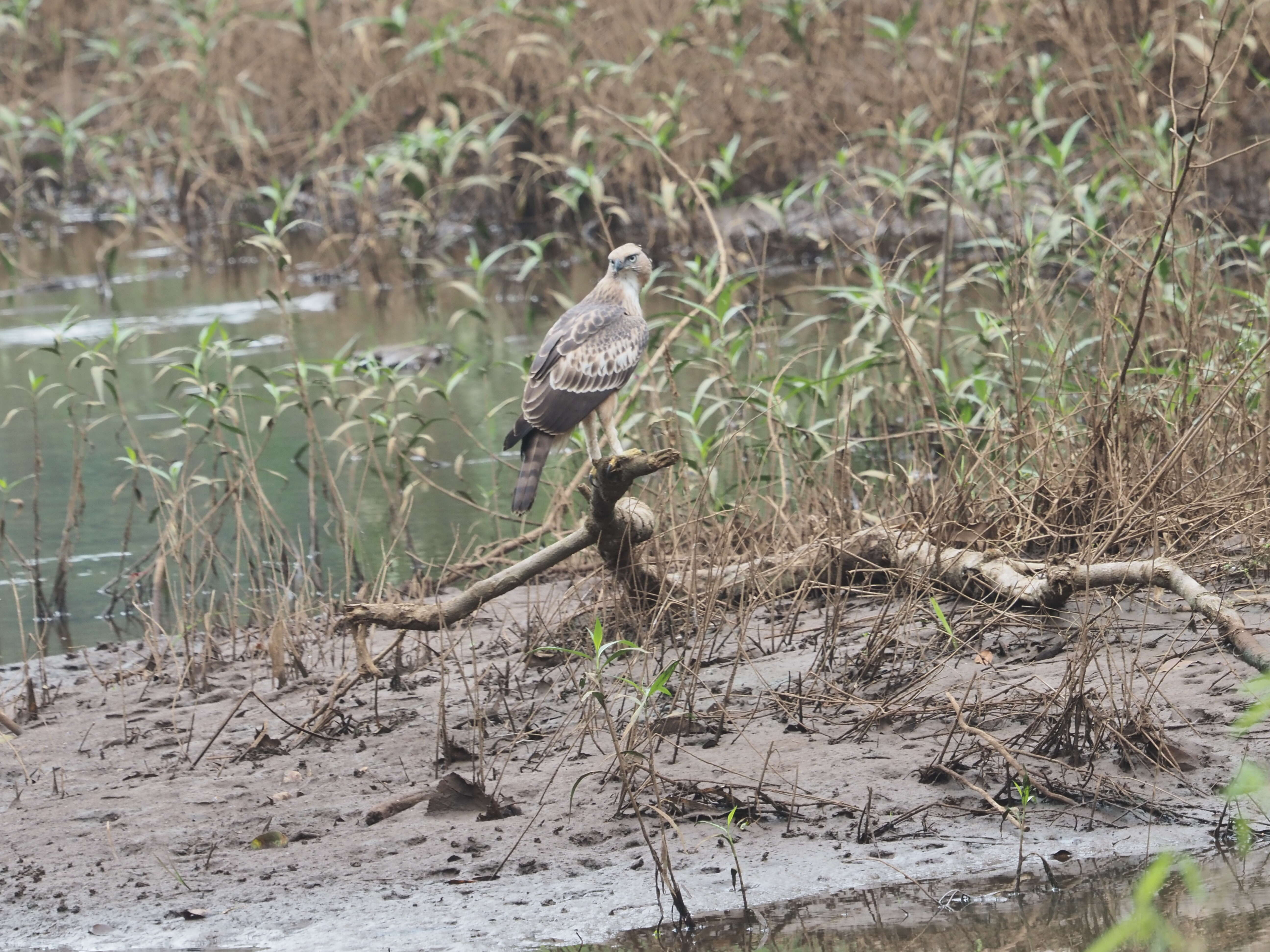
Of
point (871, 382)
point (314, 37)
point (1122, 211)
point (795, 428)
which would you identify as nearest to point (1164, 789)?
point (795, 428)

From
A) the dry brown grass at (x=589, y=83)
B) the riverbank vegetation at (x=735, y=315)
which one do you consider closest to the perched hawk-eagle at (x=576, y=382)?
the riverbank vegetation at (x=735, y=315)

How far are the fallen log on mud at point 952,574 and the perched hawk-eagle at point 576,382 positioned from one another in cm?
57

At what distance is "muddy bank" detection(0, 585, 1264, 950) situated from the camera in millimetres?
3293

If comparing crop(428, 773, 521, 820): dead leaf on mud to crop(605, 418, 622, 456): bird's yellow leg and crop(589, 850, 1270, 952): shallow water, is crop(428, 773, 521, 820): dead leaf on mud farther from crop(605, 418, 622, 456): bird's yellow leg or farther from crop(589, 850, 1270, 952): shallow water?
crop(605, 418, 622, 456): bird's yellow leg

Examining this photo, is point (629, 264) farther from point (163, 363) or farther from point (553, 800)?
point (163, 363)

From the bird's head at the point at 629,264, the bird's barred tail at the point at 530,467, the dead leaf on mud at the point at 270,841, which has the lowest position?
the dead leaf on mud at the point at 270,841

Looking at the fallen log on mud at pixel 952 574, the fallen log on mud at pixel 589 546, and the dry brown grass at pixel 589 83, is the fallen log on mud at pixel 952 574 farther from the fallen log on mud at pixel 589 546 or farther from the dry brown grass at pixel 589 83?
the dry brown grass at pixel 589 83

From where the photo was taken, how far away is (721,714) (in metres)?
3.97

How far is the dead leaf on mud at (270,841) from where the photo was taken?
3.67 metres

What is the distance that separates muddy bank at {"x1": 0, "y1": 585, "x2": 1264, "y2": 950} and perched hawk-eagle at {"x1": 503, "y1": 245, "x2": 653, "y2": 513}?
740mm

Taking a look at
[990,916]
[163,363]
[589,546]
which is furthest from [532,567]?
[163,363]

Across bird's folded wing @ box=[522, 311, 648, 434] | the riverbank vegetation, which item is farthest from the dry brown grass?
bird's folded wing @ box=[522, 311, 648, 434]

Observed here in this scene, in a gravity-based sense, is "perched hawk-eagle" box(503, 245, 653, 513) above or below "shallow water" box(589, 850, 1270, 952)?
above

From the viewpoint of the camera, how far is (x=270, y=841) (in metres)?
3.68
